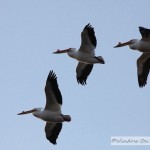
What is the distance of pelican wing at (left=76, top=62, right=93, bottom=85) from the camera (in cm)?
2008

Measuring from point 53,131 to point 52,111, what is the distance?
1.98 feet

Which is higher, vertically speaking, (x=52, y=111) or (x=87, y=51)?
(x=87, y=51)

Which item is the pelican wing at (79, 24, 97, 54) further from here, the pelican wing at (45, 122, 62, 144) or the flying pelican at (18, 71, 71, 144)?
the pelican wing at (45, 122, 62, 144)

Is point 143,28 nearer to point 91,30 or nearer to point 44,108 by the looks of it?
point 91,30

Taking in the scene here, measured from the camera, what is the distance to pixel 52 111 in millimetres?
17516

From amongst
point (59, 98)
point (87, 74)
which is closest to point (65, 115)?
point (59, 98)

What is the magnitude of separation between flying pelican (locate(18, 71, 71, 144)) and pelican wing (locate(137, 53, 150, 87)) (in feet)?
10.9

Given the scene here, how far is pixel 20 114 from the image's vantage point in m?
18.6

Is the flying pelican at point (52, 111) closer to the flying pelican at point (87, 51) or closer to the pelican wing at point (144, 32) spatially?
the flying pelican at point (87, 51)

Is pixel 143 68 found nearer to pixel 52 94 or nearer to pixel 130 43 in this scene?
pixel 130 43

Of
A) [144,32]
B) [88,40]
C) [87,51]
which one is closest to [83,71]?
[87,51]

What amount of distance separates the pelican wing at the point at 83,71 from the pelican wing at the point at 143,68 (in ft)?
4.87

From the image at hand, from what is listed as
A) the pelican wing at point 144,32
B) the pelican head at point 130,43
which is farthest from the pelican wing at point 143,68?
the pelican wing at point 144,32

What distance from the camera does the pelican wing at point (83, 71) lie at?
791 inches
